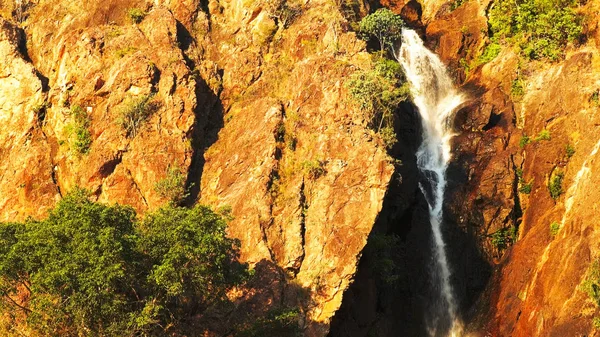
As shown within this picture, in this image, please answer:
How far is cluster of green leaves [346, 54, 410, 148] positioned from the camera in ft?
123

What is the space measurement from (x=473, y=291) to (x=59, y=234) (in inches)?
1006

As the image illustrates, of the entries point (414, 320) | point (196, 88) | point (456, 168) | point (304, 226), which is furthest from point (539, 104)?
point (196, 88)

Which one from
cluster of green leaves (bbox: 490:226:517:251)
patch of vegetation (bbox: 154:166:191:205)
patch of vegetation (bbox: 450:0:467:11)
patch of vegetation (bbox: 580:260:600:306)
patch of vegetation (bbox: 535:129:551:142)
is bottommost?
cluster of green leaves (bbox: 490:226:517:251)

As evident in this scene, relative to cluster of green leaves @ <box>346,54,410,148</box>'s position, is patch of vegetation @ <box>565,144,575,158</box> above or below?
below

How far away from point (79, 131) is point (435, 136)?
2689 centimetres

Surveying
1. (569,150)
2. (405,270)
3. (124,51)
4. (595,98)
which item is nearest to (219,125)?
(124,51)

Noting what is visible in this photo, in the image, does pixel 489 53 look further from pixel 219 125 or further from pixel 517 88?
pixel 219 125

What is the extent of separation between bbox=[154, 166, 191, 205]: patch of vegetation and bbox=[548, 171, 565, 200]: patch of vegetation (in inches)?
872

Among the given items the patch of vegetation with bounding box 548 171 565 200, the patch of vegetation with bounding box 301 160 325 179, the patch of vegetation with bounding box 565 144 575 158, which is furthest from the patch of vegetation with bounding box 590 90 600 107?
the patch of vegetation with bounding box 301 160 325 179

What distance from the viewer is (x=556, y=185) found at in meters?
38.0

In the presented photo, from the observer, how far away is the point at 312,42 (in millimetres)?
43031

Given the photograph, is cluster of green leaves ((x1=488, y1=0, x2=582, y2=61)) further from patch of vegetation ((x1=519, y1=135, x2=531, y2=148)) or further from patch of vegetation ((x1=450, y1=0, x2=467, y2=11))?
patch of vegetation ((x1=519, y1=135, x2=531, y2=148))

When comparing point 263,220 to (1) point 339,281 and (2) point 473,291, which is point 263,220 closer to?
(1) point 339,281

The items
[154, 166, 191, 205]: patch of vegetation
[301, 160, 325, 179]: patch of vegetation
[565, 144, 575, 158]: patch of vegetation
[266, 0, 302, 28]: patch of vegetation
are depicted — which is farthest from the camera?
[266, 0, 302, 28]: patch of vegetation
